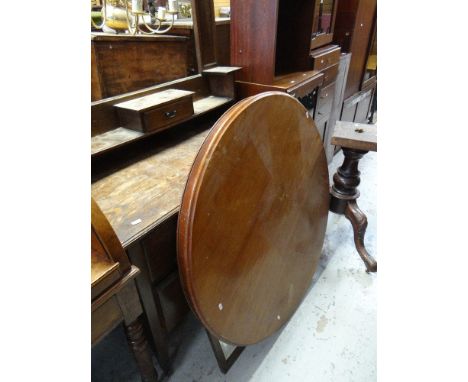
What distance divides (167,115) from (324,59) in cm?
139

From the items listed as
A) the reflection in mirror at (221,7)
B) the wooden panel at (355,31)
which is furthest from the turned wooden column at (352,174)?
the reflection in mirror at (221,7)

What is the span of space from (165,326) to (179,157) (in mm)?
693

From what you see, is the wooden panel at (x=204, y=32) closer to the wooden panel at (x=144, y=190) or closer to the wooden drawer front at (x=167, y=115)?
the wooden drawer front at (x=167, y=115)

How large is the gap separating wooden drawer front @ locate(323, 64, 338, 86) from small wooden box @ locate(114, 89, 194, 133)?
1236 millimetres

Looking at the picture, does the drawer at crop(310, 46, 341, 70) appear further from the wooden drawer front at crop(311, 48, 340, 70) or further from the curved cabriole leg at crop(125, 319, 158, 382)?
the curved cabriole leg at crop(125, 319, 158, 382)

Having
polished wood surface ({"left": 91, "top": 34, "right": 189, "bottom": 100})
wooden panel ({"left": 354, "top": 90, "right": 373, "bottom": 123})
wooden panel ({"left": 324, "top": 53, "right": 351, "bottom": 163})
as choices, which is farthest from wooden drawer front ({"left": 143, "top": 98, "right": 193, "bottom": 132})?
wooden panel ({"left": 354, "top": 90, "right": 373, "bottom": 123})

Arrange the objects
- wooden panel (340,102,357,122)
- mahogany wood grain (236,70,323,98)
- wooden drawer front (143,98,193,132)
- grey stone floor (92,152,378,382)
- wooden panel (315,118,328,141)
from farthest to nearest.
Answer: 1. wooden panel (340,102,357,122)
2. wooden panel (315,118,328,141)
3. mahogany wood grain (236,70,323,98)
4. grey stone floor (92,152,378,382)
5. wooden drawer front (143,98,193,132)

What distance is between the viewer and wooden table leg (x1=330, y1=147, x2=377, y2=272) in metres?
1.58

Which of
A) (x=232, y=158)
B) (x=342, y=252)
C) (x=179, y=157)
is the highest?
(x=232, y=158)

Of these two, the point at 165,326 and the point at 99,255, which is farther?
the point at 165,326

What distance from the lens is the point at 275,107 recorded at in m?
0.96

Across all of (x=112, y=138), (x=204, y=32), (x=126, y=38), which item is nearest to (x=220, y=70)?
(x=204, y=32)
